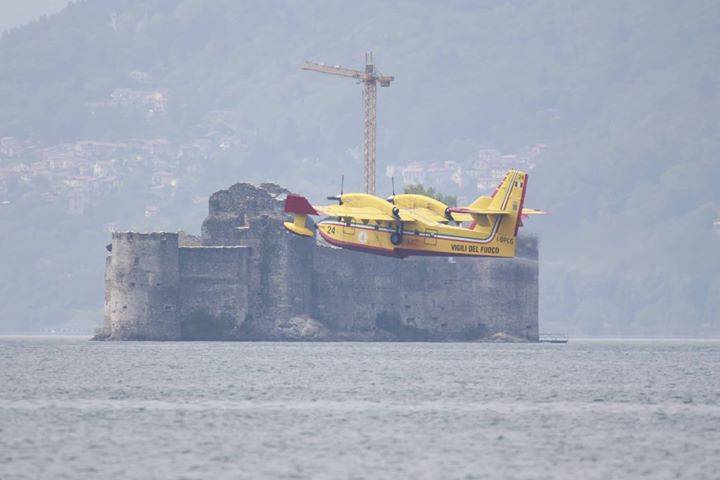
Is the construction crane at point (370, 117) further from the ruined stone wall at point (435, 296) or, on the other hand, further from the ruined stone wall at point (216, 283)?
the ruined stone wall at point (216, 283)

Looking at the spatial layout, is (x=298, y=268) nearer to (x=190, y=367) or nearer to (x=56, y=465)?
(x=190, y=367)

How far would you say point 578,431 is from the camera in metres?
66.4

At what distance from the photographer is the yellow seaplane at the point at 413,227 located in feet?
396

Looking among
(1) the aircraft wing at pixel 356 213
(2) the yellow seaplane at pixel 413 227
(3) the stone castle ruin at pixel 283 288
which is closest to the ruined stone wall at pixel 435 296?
(3) the stone castle ruin at pixel 283 288

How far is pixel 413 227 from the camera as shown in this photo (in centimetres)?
12244

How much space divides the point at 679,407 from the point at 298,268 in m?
63.4

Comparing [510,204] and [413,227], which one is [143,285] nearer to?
[413,227]

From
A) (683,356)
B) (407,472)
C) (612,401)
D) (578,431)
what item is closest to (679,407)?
(612,401)

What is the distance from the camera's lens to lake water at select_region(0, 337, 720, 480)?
57625 millimetres

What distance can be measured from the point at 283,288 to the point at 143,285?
9.29 meters

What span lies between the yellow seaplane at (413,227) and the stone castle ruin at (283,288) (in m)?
10.6

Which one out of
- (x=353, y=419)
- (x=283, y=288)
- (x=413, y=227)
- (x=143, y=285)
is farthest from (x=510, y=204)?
(x=353, y=419)

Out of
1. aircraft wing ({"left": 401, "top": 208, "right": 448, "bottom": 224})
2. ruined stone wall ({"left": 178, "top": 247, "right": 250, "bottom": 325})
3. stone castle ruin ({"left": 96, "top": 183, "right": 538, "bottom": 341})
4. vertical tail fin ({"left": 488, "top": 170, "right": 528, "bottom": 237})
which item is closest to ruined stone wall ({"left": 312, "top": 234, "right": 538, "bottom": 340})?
stone castle ruin ({"left": 96, "top": 183, "right": 538, "bottom": 341})

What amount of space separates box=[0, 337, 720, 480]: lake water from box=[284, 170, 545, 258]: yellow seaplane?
1351 cm
